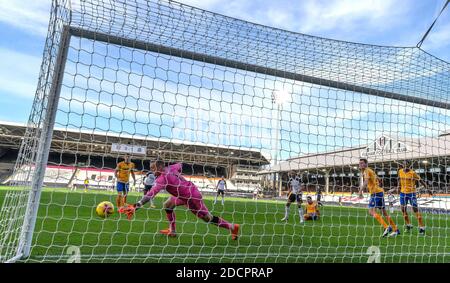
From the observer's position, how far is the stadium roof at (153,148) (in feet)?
15.0

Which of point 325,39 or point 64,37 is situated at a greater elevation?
point 325,39

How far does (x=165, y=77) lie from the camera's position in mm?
4340

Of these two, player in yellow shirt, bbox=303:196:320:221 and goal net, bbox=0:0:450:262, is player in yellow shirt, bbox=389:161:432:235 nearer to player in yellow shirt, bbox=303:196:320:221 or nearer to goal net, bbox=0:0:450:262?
goal net, bbox=0:0:450:262

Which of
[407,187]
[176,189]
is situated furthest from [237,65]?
[407,187]

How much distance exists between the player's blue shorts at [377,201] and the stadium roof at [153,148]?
2553mm

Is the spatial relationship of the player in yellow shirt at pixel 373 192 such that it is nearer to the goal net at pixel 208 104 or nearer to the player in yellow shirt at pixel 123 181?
the goal net at pixel 208 104

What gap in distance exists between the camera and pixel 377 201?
7.47m

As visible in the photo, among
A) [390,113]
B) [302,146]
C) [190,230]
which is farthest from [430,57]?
[190,230]

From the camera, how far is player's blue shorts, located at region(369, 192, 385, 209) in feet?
24.0

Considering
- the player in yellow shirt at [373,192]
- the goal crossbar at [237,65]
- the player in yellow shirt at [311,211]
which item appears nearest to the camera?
the goal crossbar at [237,65]

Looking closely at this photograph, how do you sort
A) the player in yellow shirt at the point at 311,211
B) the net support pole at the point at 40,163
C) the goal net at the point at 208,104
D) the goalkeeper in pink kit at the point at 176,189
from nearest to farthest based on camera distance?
1. the net support pole at the point at 40,163
2. the goal net at the point at 208,104
3. the goalkeeper in pink kit at the point at 176,189
4. the player in yellow shirt at the point at 311,211

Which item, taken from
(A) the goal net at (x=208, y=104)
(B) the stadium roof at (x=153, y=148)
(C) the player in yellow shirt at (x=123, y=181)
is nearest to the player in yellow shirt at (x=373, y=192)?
(A) the goal net at (x=208, y=104)
